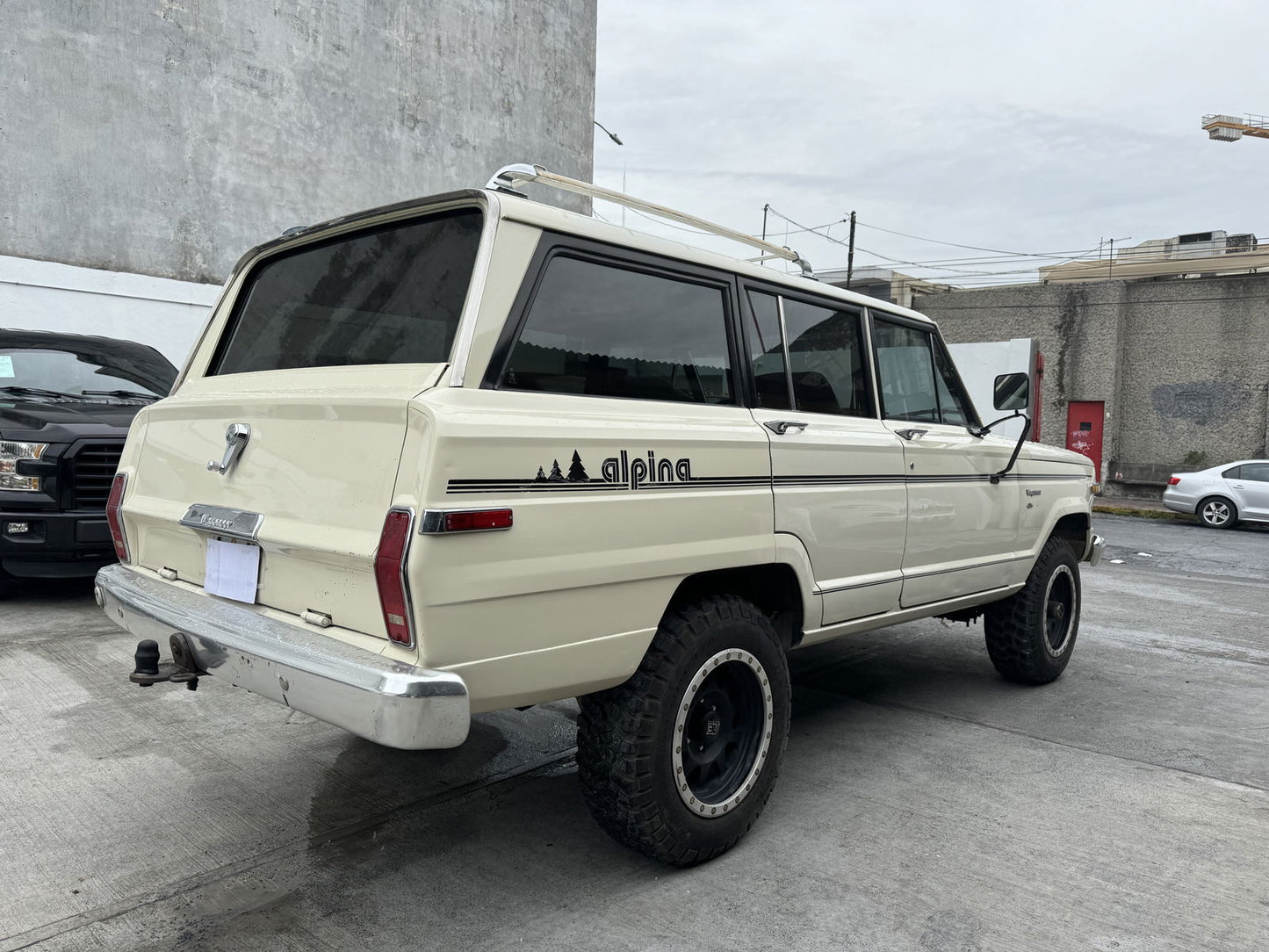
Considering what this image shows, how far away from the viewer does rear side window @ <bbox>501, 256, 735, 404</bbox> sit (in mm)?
2682

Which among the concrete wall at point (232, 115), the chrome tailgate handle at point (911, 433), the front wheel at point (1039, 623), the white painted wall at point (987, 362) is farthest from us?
the white painted wall at point (987, 362)

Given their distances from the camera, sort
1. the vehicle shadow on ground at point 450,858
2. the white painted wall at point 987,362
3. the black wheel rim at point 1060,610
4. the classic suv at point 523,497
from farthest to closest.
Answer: the white painted wall at point 987,362 → the black wheel rim at point 1060,610 → the vehicle shadow on ground at point 450,858 → the classic suv at point 523,497

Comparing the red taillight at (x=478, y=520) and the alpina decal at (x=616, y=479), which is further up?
the alpina decal at (x=616, y=479)

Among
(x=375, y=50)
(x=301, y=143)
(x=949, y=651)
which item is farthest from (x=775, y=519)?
(x=375, y=50)

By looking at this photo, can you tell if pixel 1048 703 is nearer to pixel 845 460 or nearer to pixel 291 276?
pixel 845 460

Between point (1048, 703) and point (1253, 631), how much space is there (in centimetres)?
312

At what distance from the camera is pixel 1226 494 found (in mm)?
15711

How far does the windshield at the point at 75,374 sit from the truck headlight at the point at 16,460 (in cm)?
94

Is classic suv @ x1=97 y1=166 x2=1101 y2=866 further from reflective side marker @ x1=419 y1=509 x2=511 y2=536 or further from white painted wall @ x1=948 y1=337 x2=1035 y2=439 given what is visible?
white painted wall @ x1=948 y1=337 x2=1035 y2=439

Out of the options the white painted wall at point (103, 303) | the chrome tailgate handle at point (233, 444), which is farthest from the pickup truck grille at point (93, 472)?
the white painted wall at point (103, 303)

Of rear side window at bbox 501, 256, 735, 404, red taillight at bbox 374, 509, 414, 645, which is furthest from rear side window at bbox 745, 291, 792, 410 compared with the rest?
red taillight at bbox 374, 509, 414, 645

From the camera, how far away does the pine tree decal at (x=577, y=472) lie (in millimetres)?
2551

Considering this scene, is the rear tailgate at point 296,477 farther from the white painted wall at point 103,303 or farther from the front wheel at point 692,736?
the white painted wall at point 103,303

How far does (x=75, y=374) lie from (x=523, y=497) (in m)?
5.87
